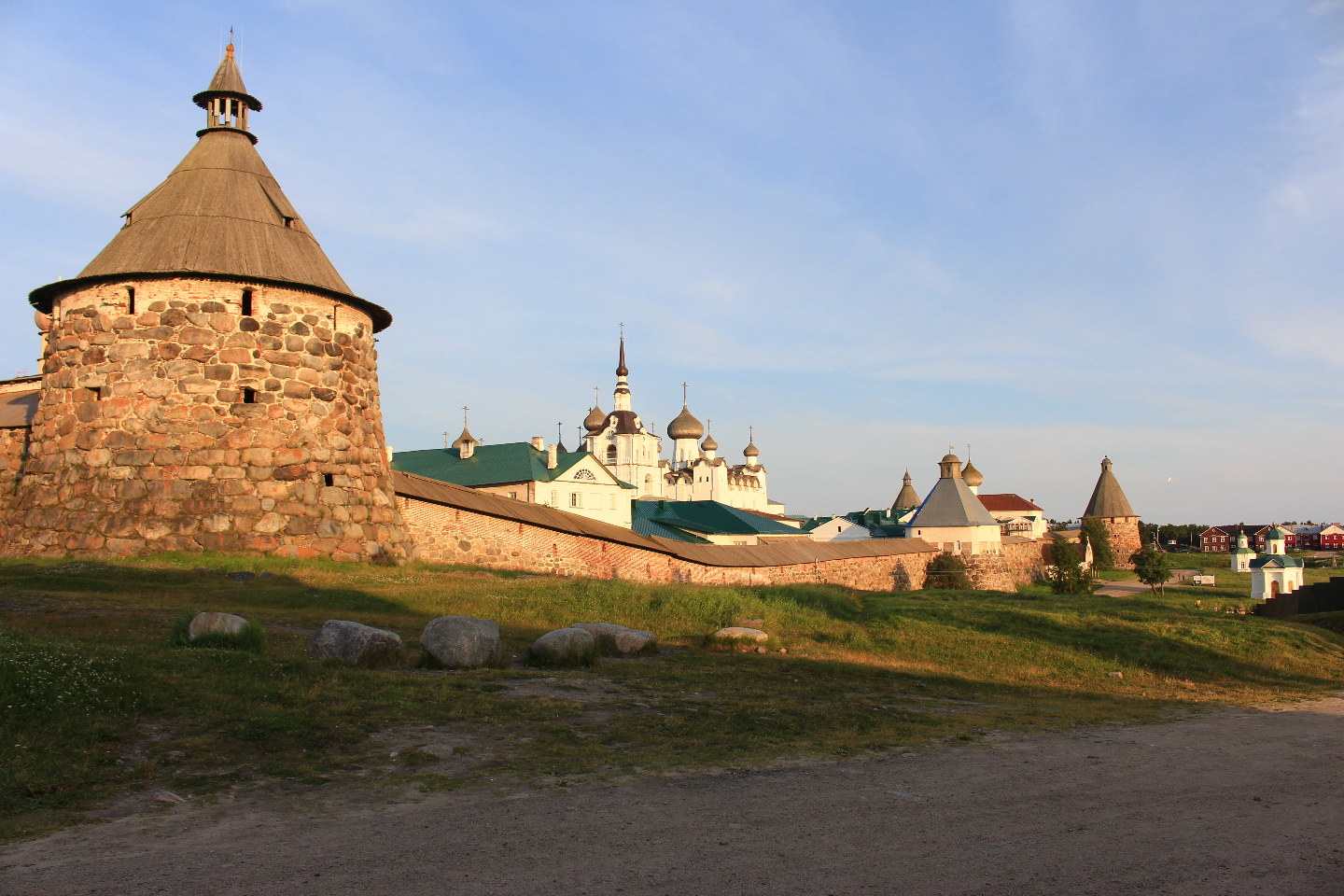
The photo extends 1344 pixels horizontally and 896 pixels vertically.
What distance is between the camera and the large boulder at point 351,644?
7887 mm

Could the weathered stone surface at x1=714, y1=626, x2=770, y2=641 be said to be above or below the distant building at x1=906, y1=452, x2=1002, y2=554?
below

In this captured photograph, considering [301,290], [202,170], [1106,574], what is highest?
[202,170]

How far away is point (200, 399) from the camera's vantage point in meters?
15.3

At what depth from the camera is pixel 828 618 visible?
1603 cm

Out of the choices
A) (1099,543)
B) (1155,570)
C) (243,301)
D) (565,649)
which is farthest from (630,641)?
(1099,543)

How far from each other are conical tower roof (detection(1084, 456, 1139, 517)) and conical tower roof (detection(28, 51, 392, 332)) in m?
77.5

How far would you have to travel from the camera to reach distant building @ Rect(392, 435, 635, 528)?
160 ft

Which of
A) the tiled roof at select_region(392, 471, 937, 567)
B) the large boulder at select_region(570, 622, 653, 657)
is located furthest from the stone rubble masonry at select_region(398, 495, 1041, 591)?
the large boulder at select_region(570, 622, 653, 657)

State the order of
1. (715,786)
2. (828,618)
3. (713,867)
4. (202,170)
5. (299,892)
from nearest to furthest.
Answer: (299,892), (713,867), (715,786), (828,618), (202,170)

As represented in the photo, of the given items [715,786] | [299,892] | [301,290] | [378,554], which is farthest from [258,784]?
[301,290]

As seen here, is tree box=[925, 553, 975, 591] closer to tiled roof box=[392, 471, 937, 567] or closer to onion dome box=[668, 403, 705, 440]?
tiled roof box=[392, 471, 937, 567]

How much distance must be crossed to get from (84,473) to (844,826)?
14701 mm

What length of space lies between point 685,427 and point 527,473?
46668 mm

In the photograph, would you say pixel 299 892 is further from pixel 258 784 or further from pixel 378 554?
pixel 378 554
